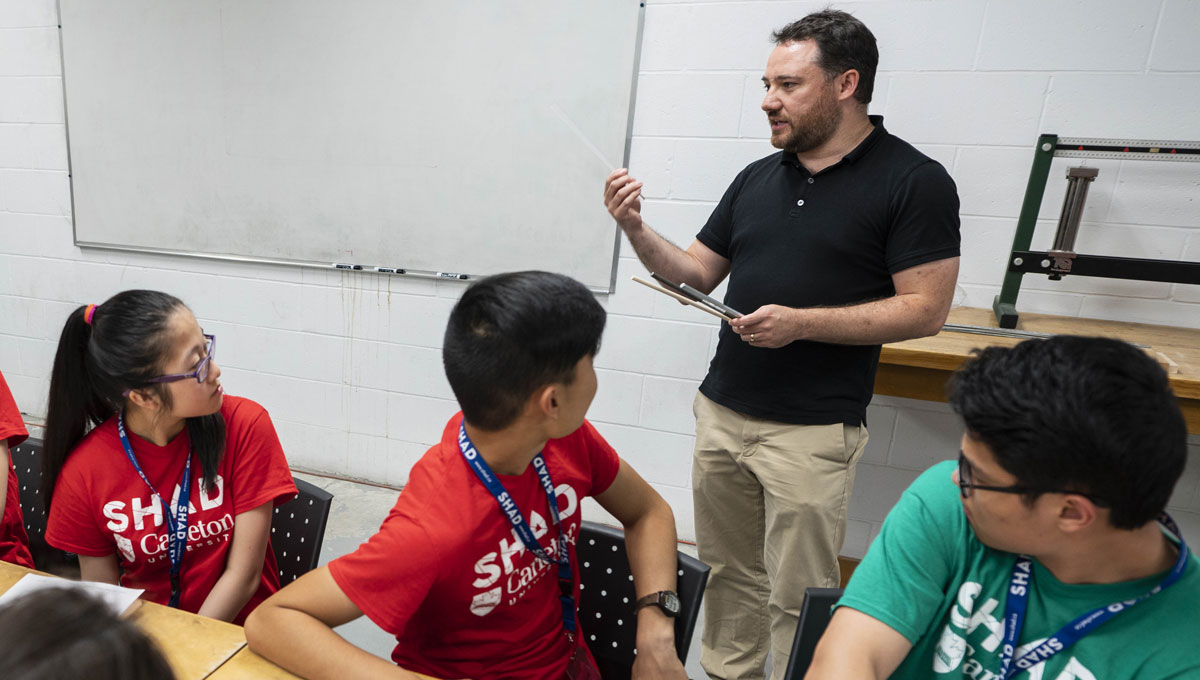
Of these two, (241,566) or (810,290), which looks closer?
(241,566)

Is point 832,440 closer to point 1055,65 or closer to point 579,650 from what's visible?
point 579,650

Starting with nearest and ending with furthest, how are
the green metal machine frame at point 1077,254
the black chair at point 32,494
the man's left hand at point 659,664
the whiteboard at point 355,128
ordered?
the man's left hand at point 659,664 < the black chair at point 32,494 < the green metal machine frame at point 1077,254 < the whiteboard at point 355,128

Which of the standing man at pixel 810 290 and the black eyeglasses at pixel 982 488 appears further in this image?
the standing man at pixel 810 290

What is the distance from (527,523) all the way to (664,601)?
0.26 m

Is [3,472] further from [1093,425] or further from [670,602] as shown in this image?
[1093,425]

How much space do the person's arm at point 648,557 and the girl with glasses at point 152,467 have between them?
673 millimetres

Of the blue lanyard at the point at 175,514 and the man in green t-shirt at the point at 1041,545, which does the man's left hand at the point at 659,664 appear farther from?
the blue lanyard at the point at 175,514

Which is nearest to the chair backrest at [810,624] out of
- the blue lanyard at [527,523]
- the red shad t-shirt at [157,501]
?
the blue lanyard at [527,523]

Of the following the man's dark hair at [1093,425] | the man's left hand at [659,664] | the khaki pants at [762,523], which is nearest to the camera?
the man's dark hair at [1093,425]

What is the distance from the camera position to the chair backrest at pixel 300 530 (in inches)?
52.8

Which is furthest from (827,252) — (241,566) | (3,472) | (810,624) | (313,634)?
(3,472)

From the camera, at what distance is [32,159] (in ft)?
9.90

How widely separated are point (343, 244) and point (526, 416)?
6.76ft

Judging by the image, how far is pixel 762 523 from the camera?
71.2 inches
